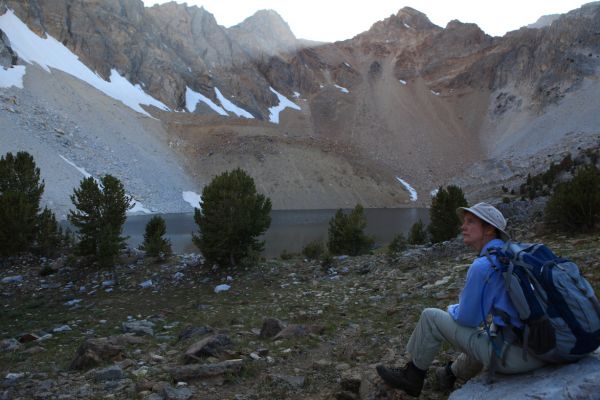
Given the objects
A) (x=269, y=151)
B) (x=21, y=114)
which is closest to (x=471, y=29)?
(x=269, y=151)

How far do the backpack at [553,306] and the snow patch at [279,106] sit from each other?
119 meters

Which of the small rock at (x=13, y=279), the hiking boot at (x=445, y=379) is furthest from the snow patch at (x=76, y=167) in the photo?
the hiking boot at (x=445, y=379)

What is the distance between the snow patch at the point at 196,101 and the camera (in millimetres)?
106250

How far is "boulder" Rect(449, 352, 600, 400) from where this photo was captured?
2.88 meters

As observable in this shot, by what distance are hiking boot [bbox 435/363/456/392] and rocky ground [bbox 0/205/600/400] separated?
162mm

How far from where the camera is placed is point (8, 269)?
16938 mm

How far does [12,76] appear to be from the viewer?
69500 mm

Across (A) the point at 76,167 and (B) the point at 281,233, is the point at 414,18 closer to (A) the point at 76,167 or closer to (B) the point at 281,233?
(A) the point at 76,167

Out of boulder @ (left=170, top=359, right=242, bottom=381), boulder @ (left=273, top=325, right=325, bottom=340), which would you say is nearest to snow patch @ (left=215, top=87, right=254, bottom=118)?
boulder @ (left=273, top=325, right=325, bottom=340)

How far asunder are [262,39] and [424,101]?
6393cm

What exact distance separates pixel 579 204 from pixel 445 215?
31.7 feet

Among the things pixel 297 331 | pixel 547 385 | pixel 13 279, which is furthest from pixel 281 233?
pixel 547 385

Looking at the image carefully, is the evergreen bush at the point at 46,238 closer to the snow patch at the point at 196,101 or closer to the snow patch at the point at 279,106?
the snow patch at the point at 196,101

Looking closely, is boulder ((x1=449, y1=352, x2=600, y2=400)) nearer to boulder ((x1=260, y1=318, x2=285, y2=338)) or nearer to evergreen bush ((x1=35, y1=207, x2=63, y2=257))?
boulder ((x1=260, y1=318, x2=285, y2=338))
